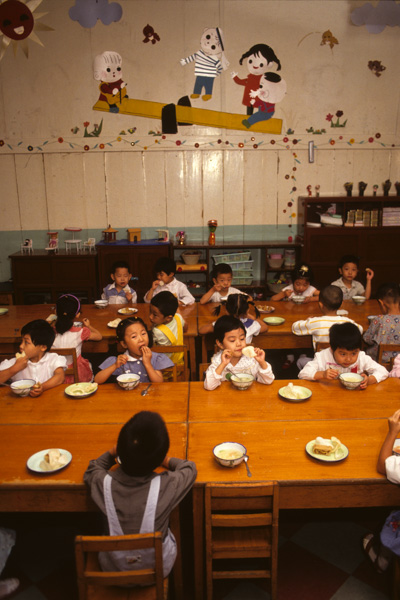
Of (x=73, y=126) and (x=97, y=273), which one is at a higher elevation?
(x=73, y=126)

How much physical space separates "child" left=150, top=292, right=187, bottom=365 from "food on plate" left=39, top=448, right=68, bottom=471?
1.74m

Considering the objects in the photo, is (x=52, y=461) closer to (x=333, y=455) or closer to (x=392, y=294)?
(x=333, y=455)

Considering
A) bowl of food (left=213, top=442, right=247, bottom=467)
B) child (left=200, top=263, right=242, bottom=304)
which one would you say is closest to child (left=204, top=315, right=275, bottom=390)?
bowl of food (left=213, top=442, right=247, bottom=467)

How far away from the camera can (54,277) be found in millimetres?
7398

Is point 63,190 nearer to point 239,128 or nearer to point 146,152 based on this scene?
point 146,152

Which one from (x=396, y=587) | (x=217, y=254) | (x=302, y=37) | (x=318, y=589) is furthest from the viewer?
(x=217, y=254)

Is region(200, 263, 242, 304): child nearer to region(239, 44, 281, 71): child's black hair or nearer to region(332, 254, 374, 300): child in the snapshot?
region(332, 254, 374, 300): child

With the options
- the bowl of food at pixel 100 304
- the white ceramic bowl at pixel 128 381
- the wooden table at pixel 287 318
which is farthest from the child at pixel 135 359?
the bowl of food at pixel 100 304

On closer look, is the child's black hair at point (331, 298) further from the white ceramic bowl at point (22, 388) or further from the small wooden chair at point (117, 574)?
the small wooden chair at point (117, 574)

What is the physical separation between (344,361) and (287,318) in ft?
5.38

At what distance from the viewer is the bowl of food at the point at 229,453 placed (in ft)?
7.45

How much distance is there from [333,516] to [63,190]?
6.42 metres

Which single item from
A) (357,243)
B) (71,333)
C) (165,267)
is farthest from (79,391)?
(357,243)

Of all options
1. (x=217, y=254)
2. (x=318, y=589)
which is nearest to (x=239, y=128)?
(x=217, y=254)
